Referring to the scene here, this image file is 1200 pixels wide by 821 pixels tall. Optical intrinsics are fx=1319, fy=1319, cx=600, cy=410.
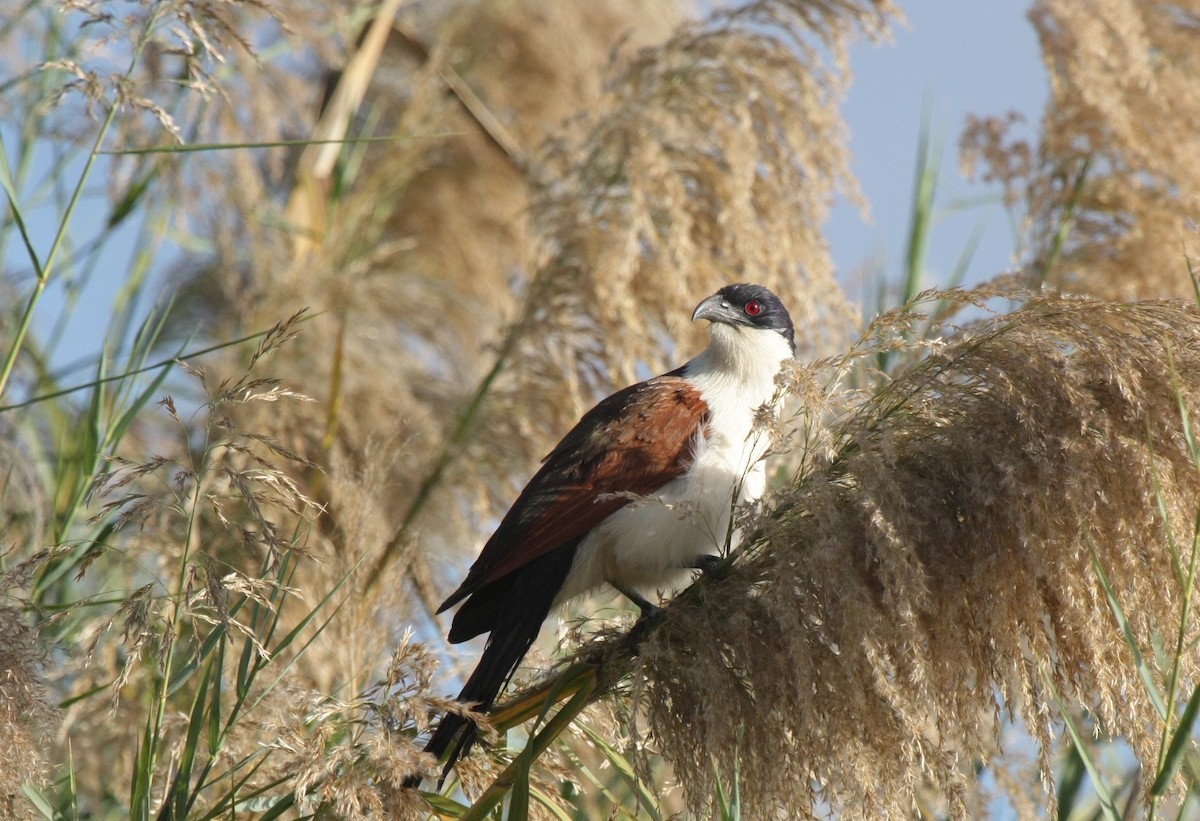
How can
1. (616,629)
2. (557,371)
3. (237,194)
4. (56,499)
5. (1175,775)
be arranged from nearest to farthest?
(1175,775), (616,629), (56,499), (557,371), (237,194)

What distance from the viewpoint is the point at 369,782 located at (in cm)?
178

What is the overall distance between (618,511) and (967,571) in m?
0.95

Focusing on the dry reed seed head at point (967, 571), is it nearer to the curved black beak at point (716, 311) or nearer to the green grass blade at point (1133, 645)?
the green grass blade at point (1133, 645)

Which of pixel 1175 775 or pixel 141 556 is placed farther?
pixel 141 556

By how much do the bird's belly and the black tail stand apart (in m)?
0.06

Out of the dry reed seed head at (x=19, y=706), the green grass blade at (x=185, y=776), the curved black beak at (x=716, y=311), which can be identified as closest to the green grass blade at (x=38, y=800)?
the dry reed seed head at (x=19, y=706)

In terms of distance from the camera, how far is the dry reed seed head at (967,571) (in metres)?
1.63

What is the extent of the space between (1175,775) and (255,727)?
54.8 inches

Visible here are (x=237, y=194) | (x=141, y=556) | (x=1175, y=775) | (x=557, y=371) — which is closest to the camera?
(x=1175, y=775)

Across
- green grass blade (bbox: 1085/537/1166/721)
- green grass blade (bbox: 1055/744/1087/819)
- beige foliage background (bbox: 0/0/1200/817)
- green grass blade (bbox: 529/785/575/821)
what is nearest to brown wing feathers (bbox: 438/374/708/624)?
beige foliage background (bbox: 0/0/1200/817)

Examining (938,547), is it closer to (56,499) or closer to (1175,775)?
(1175,775)

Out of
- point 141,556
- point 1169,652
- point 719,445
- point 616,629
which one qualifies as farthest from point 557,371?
point 1169,652

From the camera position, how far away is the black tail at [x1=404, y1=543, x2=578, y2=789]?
1.98m

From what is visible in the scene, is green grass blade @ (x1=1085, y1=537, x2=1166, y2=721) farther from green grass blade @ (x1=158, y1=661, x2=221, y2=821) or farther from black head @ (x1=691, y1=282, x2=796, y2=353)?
black head @ (x1=691, y1=282, x2=796, y2=353)
